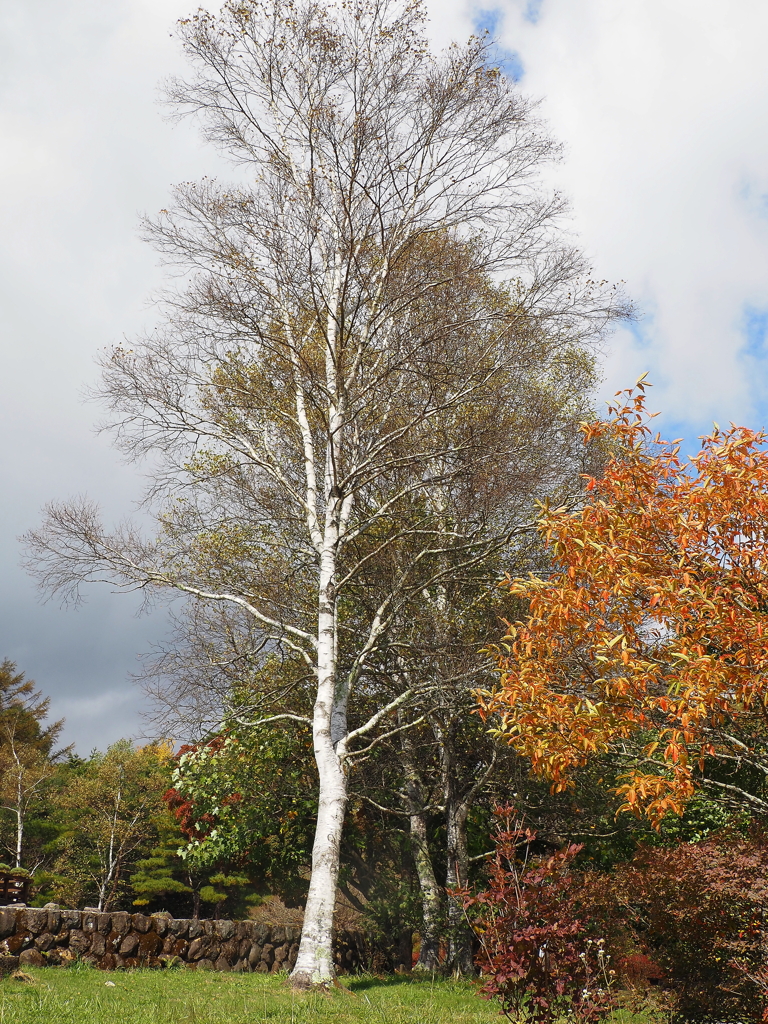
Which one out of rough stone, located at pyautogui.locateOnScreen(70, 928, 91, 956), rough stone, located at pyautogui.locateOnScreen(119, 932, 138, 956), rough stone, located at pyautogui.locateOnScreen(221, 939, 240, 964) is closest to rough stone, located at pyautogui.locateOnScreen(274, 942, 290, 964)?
rough stone, located at pyautogui.locateOnScreen(221, 939, 240, 964)

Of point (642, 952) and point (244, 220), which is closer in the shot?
point (642, 952)

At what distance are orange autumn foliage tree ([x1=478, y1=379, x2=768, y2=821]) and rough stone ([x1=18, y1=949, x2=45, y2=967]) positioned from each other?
680 cm

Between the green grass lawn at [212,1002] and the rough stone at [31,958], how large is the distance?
1.24 ft

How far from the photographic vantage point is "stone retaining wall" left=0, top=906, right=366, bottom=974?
8.64 meters

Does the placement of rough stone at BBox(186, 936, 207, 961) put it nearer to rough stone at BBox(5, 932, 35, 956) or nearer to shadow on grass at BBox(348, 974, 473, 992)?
shadow on grass at BBox(348, 974, 473, 992)

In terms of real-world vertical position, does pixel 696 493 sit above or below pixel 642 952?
above

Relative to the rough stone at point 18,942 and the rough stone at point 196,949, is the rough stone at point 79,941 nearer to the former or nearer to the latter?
the rough stone at point 18,942

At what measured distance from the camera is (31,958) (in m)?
8.54

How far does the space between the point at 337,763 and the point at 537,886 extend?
12.1 ft

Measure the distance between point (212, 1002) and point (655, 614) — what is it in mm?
5110

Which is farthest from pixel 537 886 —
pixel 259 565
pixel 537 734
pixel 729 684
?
pixel 259 565

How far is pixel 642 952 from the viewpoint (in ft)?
23.8

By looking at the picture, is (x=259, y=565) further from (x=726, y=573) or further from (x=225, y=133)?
(x=726, y=573)

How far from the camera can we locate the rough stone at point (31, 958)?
8453 mm
